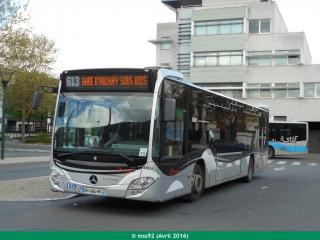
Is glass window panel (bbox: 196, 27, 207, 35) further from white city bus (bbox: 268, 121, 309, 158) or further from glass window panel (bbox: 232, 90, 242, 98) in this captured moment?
white city bus (bbox: 268, 121, 309, 158)

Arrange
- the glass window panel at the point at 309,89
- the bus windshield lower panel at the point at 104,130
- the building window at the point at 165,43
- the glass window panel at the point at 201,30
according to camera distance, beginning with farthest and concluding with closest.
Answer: the building window at the point at 165,43
the glass window panel at the point at 201,30
the glass window panel at the point at 309,89
the bus windshield lower panel at the point at 104,130

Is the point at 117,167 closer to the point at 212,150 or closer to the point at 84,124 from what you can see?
the point at 84,124

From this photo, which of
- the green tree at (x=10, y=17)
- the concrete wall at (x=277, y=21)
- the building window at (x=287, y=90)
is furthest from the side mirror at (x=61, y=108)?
the concrete wall at (x=277, y=21)

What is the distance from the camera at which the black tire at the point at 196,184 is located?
9180mm

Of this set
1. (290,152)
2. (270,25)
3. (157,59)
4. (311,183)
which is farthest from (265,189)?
(157,59)

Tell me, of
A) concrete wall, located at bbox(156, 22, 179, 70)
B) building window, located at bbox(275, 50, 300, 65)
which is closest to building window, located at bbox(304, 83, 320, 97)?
building window, located at bbox(275, 50, 300, 65)

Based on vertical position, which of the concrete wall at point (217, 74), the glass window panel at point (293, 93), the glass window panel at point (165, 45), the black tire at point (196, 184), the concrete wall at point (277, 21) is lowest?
the black tire at point (196, 184)

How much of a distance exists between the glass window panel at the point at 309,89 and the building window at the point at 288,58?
2.80 meters

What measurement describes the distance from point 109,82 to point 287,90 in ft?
128

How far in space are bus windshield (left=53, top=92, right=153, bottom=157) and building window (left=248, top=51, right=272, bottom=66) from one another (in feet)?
130

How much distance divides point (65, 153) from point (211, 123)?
404cm

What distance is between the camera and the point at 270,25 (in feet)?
148

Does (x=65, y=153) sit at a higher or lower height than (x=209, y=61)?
lower

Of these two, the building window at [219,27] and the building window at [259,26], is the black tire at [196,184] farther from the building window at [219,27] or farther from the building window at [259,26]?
the building window at [259,26]
